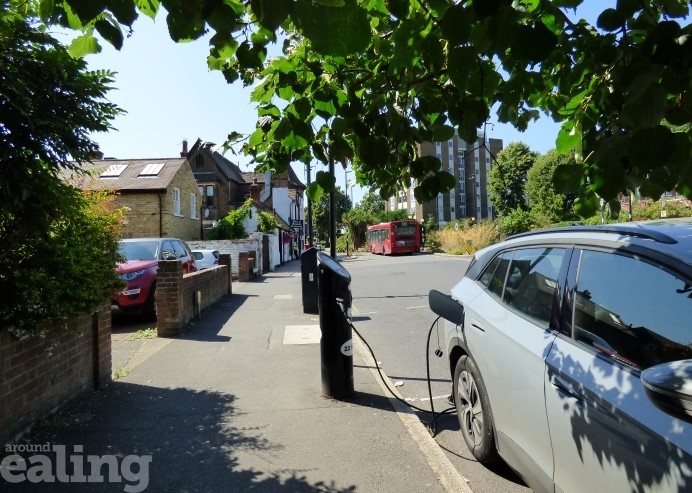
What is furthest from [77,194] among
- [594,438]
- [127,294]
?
[127,294]

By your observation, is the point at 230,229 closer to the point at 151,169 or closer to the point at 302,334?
the point at 151,169

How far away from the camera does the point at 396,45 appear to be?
239 centimetres

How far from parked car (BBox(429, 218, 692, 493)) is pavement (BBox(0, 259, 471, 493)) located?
2.55 feet

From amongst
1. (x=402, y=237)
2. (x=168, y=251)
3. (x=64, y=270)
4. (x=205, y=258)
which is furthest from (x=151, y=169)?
(x=64, y=270)

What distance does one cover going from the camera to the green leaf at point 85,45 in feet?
8.39

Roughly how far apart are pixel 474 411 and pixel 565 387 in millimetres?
1468

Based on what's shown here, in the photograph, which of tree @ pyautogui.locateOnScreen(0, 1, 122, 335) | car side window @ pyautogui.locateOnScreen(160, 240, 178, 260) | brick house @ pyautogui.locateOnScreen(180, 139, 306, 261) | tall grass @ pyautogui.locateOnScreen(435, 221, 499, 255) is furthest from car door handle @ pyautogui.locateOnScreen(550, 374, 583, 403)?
brick house @ pyautogui.locateOnScreen(180, 139, 306, 261)

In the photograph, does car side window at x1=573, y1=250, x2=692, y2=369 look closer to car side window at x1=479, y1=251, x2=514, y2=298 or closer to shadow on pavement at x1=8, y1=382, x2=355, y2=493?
car side window at x1=479, y1=251, x2=514, y2=298

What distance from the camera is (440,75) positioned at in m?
2.92

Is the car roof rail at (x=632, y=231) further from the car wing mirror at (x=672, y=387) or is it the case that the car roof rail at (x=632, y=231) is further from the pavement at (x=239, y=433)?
the pavement at (x=239, y=433)

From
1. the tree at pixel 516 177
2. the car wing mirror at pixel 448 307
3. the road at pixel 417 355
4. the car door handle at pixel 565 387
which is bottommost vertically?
the road at pixel 417 355

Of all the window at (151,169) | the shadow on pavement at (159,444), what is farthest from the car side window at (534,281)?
the window at (151,169)

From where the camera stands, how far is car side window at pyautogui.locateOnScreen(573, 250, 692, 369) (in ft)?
6.68

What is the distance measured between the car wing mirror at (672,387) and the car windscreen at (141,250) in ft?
33.2
